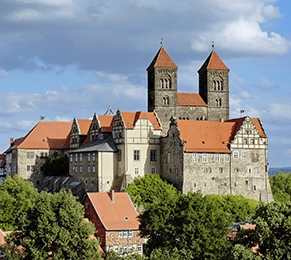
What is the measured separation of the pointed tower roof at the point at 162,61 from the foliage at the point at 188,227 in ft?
143

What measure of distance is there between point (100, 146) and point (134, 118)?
231 inches

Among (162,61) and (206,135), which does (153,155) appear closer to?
(206,135)

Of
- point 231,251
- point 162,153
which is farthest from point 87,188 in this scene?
point 231,251

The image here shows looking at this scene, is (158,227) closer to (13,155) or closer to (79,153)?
(79,153)

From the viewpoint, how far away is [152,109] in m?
94.1

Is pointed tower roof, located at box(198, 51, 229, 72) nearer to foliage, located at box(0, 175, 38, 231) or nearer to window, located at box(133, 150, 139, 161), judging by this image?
window, located at box(133, 150, 139, 161)

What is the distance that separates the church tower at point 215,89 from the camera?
316 feet

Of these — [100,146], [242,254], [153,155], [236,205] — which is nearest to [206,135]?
[153,155]

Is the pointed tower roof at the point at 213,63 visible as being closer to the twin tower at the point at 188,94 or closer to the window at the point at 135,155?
the twin tower at the point at 188,94

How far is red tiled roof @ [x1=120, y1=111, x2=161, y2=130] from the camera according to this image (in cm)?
7962

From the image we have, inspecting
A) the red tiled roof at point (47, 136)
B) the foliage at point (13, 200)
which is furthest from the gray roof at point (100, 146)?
the red tiled roof at point (47, 136)

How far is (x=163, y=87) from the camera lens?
93.6 m

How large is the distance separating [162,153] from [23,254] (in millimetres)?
34270

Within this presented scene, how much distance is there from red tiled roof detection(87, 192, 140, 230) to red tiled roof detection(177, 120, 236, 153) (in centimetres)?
1452
